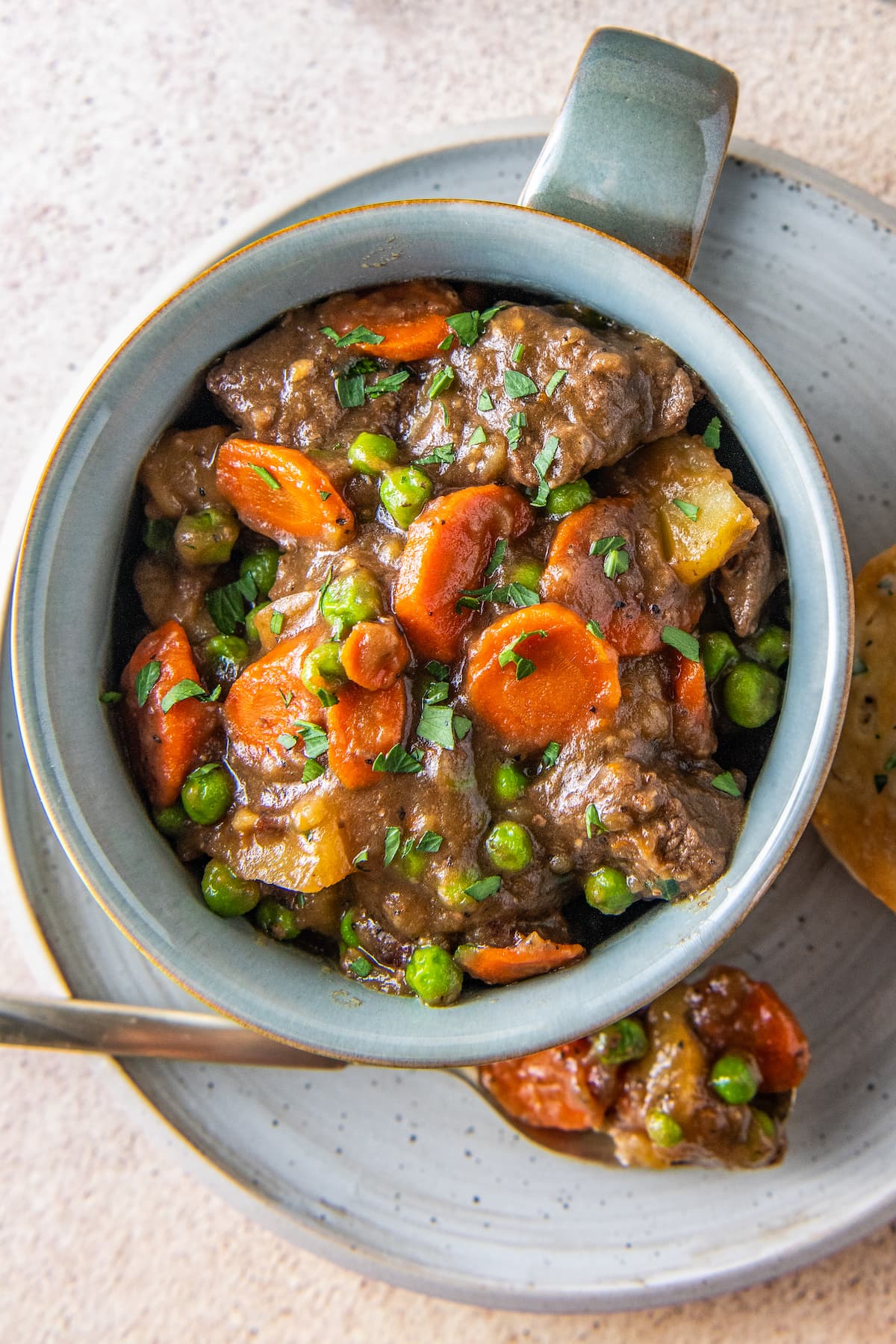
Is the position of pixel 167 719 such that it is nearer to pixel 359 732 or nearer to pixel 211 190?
pixel 359 732

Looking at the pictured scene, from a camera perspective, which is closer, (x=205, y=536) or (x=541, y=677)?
(x=541, y=677)

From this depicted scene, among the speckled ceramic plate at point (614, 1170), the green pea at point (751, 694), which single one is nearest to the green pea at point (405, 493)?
the green pea at point (751, 694)

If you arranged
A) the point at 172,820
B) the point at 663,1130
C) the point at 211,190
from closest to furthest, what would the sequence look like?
the point at 172,820 → the point at 663,1130 → the point at 211,190

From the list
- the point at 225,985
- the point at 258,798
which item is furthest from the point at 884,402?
the point at 225,985

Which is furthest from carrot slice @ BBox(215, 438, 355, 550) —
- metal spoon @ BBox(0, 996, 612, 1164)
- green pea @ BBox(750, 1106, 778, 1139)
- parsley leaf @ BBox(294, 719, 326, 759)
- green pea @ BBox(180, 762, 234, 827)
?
green pea @ BBox(750, 1106, 778, 1139)

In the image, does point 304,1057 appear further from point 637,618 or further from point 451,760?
point 637,618

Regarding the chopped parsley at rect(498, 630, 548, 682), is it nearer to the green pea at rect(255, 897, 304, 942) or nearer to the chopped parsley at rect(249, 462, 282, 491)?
the chopped parsley at rect(249, 462, 282, 491)

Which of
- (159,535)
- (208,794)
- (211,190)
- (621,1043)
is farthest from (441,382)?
(621,1043)
